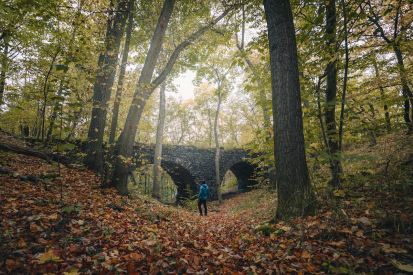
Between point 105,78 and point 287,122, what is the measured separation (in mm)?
5376

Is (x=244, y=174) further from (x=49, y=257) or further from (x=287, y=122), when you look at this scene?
(x=49, y=257)

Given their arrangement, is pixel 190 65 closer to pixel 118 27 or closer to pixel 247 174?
pixel 118 27

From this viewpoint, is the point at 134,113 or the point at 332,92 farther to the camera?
the point at 134,113

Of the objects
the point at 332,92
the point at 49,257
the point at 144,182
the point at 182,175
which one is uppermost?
the point at 332,92

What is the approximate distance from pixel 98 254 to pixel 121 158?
108 inches

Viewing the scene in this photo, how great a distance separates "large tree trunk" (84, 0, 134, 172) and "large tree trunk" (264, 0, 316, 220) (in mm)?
4038

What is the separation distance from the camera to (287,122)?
279cm

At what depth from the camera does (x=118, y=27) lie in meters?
5.29

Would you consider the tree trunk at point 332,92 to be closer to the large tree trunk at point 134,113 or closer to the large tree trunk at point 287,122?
the large tree trunk at point 287,122

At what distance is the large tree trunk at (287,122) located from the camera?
2.62m

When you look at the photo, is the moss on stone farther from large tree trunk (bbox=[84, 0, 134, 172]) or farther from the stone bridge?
→ the stone bridge

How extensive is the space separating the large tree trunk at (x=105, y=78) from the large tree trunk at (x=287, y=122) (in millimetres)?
4038

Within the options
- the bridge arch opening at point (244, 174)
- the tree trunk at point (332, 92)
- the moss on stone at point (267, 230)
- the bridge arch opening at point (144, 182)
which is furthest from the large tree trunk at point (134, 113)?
the bridge arch opening at point (244, 174)

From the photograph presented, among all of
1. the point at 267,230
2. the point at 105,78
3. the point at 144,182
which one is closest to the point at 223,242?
the point at 267,230
